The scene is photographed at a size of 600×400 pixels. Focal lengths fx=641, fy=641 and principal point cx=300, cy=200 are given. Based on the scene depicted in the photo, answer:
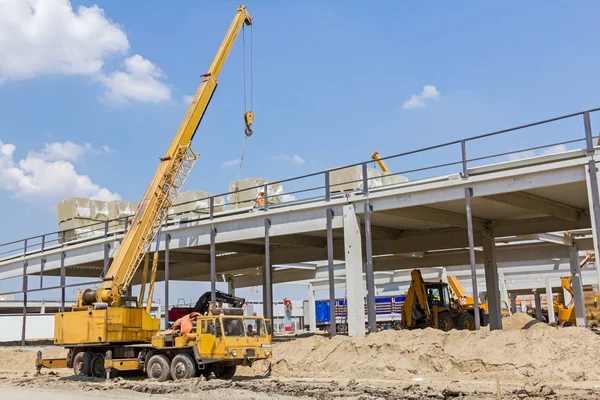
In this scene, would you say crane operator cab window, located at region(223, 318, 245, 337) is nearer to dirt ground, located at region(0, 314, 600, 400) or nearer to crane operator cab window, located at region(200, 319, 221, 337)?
crane operator cab window, located at region(200, 319, 221, 337)

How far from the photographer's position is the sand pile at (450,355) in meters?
16.5

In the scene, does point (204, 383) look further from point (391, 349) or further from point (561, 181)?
point (561, 181)

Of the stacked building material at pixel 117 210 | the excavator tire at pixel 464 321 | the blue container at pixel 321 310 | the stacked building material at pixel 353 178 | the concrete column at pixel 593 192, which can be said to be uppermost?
the stacked building material at pixel 117 210

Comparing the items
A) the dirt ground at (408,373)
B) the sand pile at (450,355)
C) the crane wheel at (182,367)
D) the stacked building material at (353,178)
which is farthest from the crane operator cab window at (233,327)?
the stacked building material at (353,178)

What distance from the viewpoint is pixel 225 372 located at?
19312 millimetres

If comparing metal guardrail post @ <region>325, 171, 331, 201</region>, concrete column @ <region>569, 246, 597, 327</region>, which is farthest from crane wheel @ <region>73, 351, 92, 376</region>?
concrete column @ <region>569, 246, 597, 327</region>

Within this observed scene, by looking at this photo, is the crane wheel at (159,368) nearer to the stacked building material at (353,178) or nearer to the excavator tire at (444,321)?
the stacked building material at (353,178)

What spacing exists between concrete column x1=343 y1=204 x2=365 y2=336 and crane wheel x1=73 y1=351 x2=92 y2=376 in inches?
353

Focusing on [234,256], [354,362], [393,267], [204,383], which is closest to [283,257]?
[234,256]

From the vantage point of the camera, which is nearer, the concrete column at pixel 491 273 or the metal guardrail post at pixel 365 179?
the metal guardrail post at pixel 365 179

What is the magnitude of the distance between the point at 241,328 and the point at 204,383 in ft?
6.01

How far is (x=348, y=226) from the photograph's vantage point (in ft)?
76.7

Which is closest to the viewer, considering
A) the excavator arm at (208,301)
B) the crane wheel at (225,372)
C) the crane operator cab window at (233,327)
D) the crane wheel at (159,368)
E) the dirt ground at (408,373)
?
the dirt ground at (408,373)

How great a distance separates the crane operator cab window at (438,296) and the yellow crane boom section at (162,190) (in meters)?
11.3
